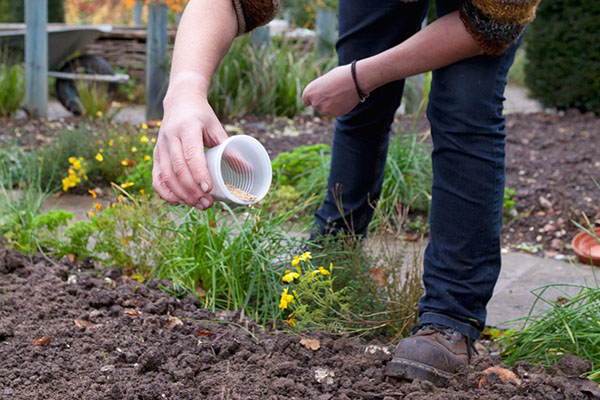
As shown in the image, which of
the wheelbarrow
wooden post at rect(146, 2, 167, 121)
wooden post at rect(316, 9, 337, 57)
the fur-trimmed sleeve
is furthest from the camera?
wooden post at rect(316, 9, 337, 57)

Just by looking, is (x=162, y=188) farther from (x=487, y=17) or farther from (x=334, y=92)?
(x=487, y=17)

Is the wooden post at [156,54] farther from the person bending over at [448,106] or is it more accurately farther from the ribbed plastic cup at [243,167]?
the ribbed plastic cup at [243,167]

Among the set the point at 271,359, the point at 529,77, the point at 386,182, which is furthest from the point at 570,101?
the point at 271,359

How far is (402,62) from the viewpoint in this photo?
5.97 ft

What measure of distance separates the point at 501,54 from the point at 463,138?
0.79 ft

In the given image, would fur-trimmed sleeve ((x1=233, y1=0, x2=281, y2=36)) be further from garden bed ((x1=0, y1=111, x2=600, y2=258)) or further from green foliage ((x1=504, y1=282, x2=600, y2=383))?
garden bed ((x1=0, y1=111, x2=600, y2=258))

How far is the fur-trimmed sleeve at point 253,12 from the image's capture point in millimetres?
1729

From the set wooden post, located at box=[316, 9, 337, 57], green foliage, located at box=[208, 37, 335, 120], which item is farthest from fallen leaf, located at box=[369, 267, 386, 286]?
wooden post, located at box=[316, 9, 337, 57]

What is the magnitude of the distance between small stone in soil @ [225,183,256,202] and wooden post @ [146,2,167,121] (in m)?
4.10

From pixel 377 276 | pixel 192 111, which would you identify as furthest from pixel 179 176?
pixel 377 276

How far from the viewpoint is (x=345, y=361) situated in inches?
71.4

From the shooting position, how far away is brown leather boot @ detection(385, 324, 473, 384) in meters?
1.75

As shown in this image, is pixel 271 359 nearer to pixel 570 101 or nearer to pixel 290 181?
pixel 290 181

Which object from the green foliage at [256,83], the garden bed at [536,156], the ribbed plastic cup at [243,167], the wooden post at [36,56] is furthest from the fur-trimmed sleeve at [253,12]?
the wooden post at [36,56]
